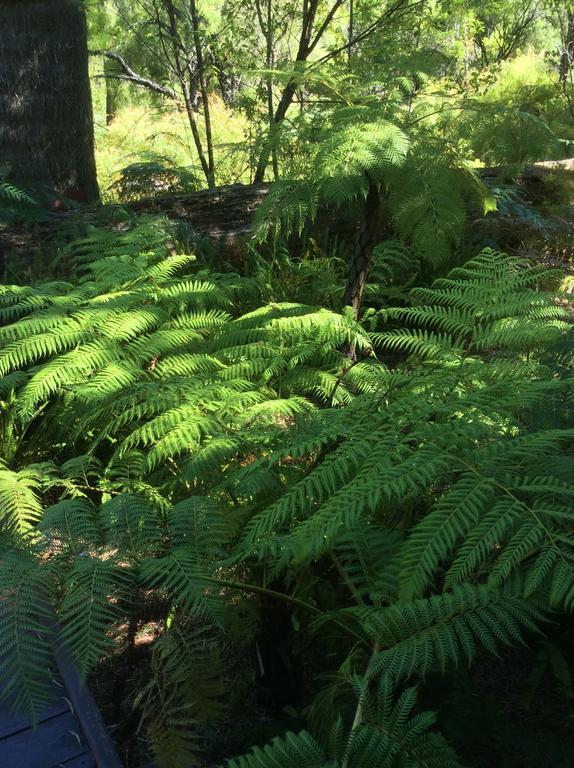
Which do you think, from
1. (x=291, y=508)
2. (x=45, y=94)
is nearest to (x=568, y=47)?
(x=45, y=94)

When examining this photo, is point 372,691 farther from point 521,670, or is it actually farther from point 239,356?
point 239,356

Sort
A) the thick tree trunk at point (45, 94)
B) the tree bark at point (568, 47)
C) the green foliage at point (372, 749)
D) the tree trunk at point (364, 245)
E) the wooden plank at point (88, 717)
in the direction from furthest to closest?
the tree bark at point (568, 47) < the thick tree trunk at point (45, 94) < the tree trunk at point (364, 245) < the wooden plank at point (88, 717) < the green foliage at point (372, 749)

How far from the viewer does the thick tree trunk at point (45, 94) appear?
4.80 meters

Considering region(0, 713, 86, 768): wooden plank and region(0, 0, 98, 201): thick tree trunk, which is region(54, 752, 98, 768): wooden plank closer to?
region(0, 713, 86, 768): wooden plank

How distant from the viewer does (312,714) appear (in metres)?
→ 1.59

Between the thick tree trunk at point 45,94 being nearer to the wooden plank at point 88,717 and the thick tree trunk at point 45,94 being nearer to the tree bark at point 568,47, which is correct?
the wooden plank at point 88,717

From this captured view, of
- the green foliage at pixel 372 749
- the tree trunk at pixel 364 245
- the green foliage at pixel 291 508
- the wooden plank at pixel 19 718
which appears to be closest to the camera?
the green foliage at pixel 372 749

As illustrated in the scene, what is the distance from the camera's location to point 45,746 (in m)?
1.97

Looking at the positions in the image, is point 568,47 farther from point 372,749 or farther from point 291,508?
point 372,749

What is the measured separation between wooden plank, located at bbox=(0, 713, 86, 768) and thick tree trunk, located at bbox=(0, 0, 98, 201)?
3.90m

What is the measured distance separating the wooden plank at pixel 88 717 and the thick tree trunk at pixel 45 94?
374 centimetres

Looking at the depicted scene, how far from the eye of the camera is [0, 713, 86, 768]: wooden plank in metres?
1.92

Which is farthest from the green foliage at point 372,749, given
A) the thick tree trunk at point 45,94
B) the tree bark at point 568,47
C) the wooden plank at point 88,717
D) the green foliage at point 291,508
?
the tree bark at point 568,47

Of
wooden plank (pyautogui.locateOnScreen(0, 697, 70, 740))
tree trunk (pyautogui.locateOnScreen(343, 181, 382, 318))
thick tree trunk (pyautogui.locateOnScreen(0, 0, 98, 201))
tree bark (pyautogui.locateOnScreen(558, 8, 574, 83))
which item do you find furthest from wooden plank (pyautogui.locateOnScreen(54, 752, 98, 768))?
tree bark (pyautogui.locateOnScreen(558, 8, 574, 83))
